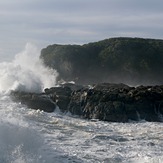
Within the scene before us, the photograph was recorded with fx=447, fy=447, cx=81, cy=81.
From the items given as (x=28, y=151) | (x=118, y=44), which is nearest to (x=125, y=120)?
(x=28, y=151)

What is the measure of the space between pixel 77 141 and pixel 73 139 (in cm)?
52

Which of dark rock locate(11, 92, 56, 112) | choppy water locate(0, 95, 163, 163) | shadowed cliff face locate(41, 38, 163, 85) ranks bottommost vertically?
choppy water locate(0, 95, 163, 163)

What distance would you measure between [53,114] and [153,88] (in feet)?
27.3

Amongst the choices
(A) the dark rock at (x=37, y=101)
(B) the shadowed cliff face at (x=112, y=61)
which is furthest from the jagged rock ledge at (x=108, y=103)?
(B) the shadowed cliff face at (x=112, y=61)

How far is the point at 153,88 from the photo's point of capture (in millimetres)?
32438

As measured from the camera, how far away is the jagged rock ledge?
27.5 m

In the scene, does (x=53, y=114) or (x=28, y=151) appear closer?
(x=28, y=151)

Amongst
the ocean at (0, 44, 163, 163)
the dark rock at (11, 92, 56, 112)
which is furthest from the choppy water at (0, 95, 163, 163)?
the dark rock at (11, 92, 56, 112)

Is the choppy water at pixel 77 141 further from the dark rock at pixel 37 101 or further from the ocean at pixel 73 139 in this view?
the dark rock at pixel 37 101

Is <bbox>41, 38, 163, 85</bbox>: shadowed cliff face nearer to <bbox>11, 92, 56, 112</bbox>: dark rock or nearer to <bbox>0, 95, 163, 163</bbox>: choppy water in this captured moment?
<bbox>11, 92, 56, 112</bbox>: dark rock

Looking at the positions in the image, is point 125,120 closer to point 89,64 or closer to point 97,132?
point 97,132

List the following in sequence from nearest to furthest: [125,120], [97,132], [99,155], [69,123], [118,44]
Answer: [99,155] → [97,132] → [69,123] → [125,120] → [118,44]

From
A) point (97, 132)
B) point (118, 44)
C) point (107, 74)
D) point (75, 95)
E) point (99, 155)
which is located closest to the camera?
point (99, 155)

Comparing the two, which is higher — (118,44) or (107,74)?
(118,44)
